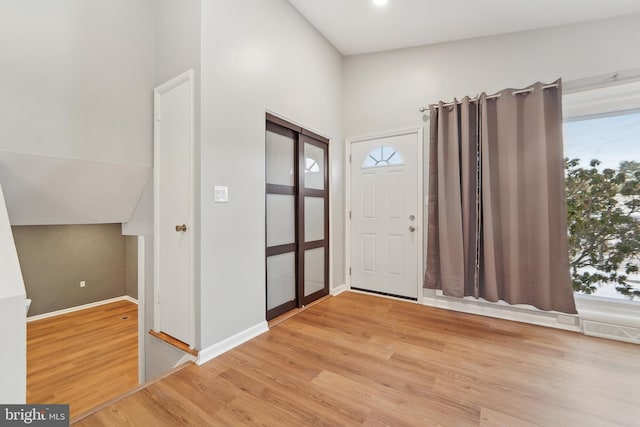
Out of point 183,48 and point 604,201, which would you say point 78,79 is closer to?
point 183,48

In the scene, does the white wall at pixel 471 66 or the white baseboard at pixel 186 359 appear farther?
the white wall at pixel 471 66

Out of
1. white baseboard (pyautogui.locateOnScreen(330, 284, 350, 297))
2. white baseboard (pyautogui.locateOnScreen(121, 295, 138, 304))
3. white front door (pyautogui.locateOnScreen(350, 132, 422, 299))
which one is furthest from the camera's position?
white baseboard (pyautogui.locateOnScreen(121, 295, 138, 304))

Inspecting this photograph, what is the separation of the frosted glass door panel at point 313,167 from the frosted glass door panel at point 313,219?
0.18 metres

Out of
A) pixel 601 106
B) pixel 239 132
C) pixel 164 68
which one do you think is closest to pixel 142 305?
pixel 239 132

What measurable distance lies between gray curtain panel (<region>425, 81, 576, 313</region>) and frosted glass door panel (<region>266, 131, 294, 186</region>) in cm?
157

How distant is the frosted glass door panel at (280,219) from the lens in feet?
8.68

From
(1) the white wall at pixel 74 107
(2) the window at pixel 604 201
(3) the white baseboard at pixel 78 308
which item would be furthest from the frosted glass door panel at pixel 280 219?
(3) the white baseboard at pixel 78 308

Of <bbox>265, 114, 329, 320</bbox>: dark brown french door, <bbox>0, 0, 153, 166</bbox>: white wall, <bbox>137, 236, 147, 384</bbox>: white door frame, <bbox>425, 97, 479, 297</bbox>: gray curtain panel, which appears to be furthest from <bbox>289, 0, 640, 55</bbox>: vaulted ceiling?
<bbox>137, 236, 147, 384</bbox>: white door frame

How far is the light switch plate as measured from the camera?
204cm

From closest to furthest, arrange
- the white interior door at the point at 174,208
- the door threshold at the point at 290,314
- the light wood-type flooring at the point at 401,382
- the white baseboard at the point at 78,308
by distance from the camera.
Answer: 1. the light wood-type flooring at the point at 401,382
2. the white interior door at the point at 174,208
3. the door threshold at the point at 290,314
4. the white baseboard at the point at 78,308

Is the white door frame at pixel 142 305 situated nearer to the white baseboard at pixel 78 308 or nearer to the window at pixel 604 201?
the white baseboard at pixel 78 308

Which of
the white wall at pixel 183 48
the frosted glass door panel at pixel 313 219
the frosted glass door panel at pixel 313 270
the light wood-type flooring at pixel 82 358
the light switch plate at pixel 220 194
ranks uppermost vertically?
the white wall at pixel 183 48

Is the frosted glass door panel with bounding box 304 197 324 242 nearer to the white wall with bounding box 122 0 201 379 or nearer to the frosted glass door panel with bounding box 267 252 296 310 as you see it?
the frosted glass door panel with bounding box 267 252 296 310

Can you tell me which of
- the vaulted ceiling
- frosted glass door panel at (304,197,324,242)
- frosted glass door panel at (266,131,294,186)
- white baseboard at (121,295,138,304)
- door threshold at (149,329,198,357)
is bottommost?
white baseboard at (121,295,138,304)
